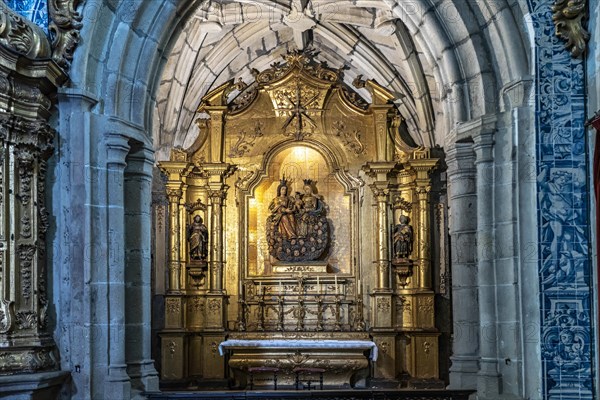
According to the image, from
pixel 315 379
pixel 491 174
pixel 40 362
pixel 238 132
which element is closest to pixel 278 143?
pixel 238 132

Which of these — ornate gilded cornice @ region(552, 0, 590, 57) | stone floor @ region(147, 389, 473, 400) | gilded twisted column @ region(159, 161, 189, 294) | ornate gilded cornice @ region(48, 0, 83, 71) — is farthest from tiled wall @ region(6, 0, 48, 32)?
gilded twisted column @ region(159, 161, 189, 294)

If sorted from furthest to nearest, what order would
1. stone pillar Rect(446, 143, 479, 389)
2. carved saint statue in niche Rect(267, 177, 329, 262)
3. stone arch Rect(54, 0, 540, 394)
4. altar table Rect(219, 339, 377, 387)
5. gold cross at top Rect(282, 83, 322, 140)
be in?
gold cross at top Rect(282, 83, 322, 140), carved saint statue in niche Rect(267, 177, 329, 262), altar table Rect(219, 339, 377, 387), stone pillar Rect(446, 143, 479, 389), stone arch Rect(54, 0, 540, 394)

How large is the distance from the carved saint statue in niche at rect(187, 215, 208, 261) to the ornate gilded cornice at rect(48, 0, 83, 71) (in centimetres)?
644

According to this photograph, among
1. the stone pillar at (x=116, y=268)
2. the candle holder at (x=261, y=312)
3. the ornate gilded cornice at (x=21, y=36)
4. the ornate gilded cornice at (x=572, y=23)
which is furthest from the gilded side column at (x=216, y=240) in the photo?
the ornate gilded cornice at (x=572, y=23)

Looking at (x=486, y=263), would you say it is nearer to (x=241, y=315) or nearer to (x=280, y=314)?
(x=280, y=314)

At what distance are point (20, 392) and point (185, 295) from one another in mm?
7000

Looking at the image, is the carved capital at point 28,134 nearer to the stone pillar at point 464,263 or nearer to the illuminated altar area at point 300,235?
the stone pillar at point 464,263

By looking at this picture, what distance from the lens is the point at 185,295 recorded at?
540 inches

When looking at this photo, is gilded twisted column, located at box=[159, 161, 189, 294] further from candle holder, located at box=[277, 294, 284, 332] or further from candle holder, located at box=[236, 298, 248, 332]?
candle holder, located at box=[277, 294, 284, 332]

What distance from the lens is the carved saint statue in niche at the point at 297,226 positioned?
14000 mm

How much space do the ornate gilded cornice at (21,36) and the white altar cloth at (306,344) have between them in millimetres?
6914

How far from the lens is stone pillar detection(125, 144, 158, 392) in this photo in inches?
336

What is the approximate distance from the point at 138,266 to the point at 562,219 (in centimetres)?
408

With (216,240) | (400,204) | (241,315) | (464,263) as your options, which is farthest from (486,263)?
(216,240)
